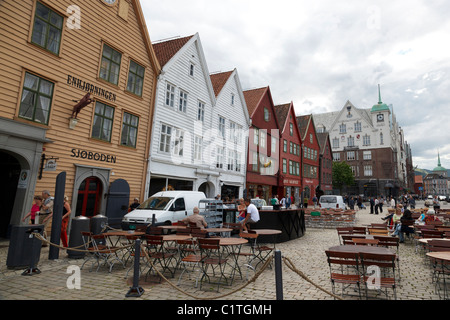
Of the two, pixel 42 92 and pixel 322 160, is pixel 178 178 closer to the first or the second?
pixel 42 92

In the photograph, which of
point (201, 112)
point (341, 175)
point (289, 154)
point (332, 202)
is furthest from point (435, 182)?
point (201, 112)

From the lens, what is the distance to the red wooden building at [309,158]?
39.7 m

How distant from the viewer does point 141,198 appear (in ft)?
50.2

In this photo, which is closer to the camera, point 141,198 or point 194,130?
point 141,198

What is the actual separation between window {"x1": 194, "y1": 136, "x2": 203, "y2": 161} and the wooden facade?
4402mm

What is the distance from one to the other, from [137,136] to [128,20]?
21.2 feet

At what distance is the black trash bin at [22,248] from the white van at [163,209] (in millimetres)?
4531

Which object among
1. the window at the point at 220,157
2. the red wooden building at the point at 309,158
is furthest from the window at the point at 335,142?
the window at the point at 220,157

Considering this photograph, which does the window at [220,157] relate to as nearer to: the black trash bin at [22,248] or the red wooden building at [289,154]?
the red wooden building at [289,154]

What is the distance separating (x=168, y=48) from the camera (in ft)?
62.5

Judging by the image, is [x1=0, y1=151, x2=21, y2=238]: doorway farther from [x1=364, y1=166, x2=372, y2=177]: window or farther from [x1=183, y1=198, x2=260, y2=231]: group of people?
[x1=364, y1=166, x2=372, y2=177]: window

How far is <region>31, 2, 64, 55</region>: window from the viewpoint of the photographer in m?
10.7
